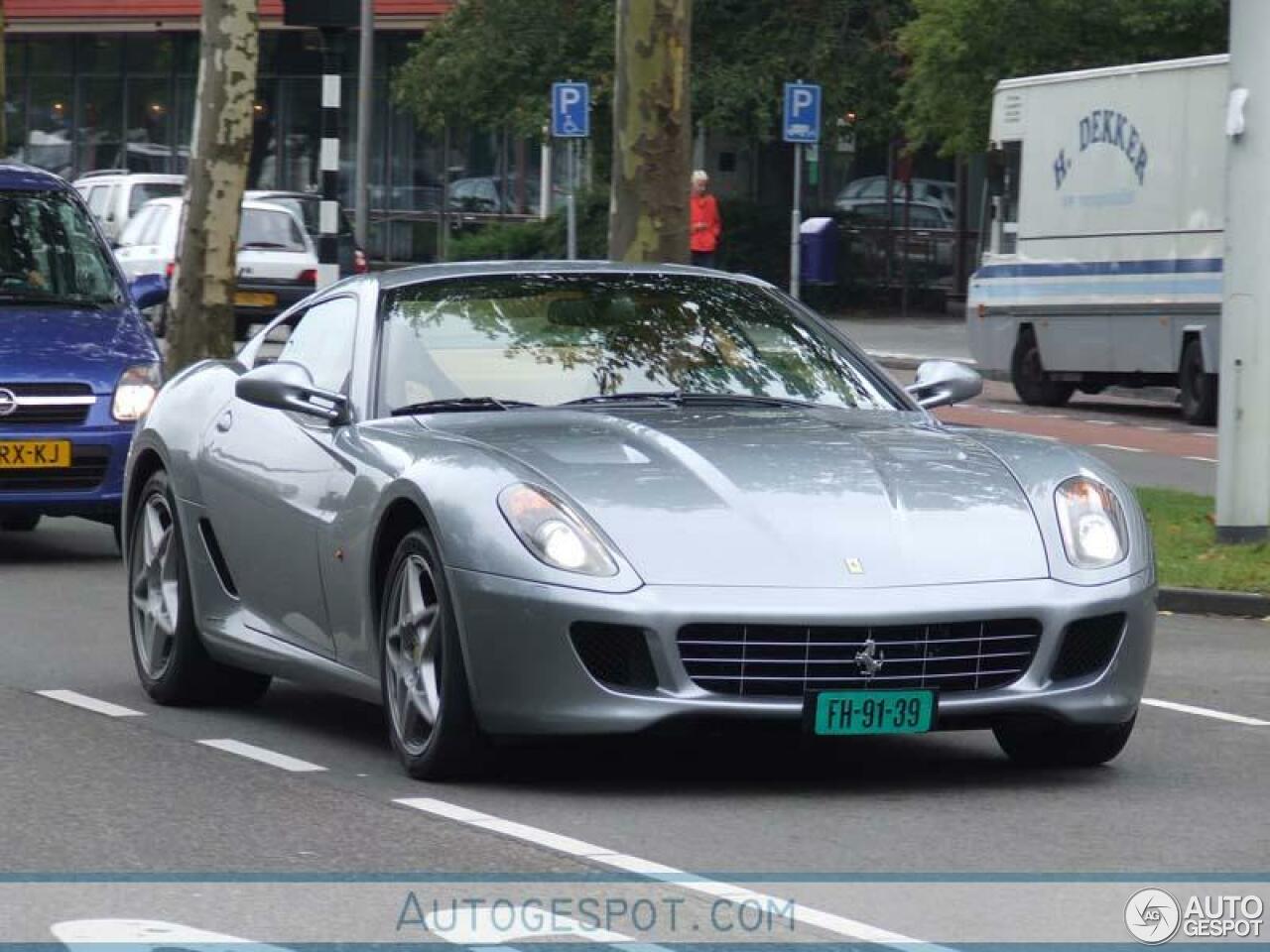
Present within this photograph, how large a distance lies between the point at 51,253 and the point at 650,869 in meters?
9.57

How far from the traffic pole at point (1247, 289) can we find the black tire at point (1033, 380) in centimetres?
Result: 1415

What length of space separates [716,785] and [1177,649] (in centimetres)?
408

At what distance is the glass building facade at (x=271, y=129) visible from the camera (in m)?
56.8

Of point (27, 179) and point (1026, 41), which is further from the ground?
point (1026, 41)

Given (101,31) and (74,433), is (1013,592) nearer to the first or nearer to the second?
(74,433)

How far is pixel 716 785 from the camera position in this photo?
25.7ft

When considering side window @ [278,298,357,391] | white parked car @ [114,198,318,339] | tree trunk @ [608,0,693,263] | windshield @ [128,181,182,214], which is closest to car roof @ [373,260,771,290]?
side window @ [278,298,357,391]

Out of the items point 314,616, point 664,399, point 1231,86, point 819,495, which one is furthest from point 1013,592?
point 1231,86

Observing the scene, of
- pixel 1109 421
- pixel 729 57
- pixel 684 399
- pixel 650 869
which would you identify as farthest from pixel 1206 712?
pixel 729 57

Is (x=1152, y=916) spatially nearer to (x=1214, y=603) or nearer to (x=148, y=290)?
(x=1214, y=603)

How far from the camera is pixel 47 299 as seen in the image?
1516cm

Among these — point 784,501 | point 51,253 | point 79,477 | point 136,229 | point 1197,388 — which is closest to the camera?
point 784,501

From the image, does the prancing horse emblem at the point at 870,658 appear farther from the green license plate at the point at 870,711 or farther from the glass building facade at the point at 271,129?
the glass building facade at the point at 271,129

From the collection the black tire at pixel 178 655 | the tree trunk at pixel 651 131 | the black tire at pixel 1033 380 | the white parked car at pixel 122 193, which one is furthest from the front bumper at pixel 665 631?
the white parked car at pixel 122 193
